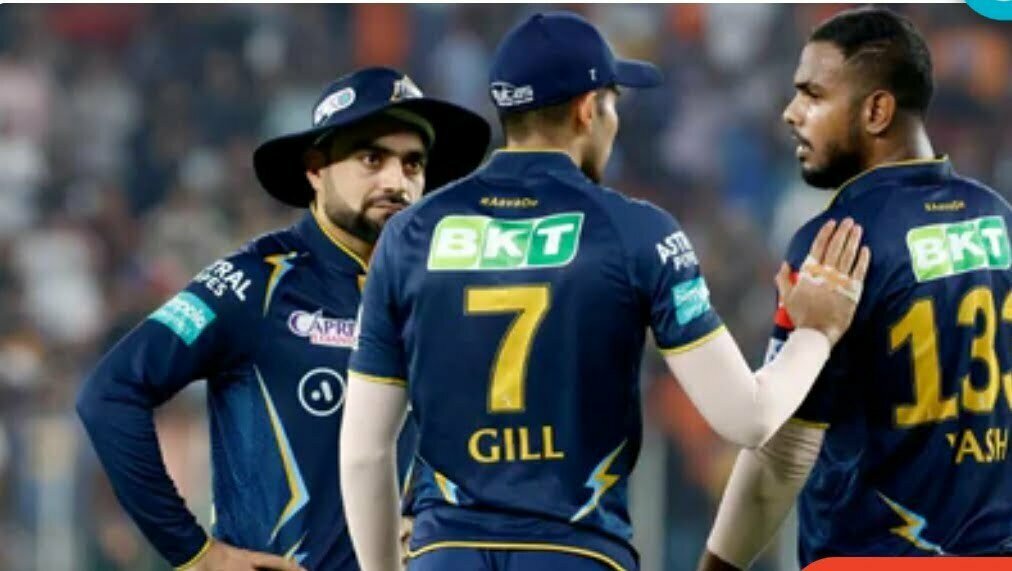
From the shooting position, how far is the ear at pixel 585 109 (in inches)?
212

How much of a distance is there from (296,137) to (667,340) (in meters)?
1.66

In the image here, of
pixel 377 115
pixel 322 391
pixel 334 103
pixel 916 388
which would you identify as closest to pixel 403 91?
pixel 377 115

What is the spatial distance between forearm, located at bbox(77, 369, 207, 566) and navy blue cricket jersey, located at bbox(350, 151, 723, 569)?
Result: 103cm

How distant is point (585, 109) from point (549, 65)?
0.44ft

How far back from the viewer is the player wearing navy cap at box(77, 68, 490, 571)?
240 inches

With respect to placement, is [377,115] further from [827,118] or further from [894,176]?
[894,176]

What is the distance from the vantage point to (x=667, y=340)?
5.23 meters

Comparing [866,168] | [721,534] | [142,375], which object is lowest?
[721,534]

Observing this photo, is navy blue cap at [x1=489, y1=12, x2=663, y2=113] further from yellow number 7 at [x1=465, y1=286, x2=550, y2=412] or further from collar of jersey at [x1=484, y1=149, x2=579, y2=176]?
yellow number 7 at [x1=465, y1=286, x2=550, y2=412]

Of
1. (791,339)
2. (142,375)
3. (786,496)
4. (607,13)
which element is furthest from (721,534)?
(607,13)

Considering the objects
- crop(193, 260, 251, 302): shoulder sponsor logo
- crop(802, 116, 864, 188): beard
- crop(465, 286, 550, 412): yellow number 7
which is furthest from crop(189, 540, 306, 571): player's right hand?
crop(802, 116, 864, 188): beard

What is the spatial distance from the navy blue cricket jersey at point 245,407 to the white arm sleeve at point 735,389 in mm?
1220

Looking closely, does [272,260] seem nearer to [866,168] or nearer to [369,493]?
[369,493]

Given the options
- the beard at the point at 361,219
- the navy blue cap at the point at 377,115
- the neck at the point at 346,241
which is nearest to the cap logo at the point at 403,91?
the navy blue cap at the point at 377,115
